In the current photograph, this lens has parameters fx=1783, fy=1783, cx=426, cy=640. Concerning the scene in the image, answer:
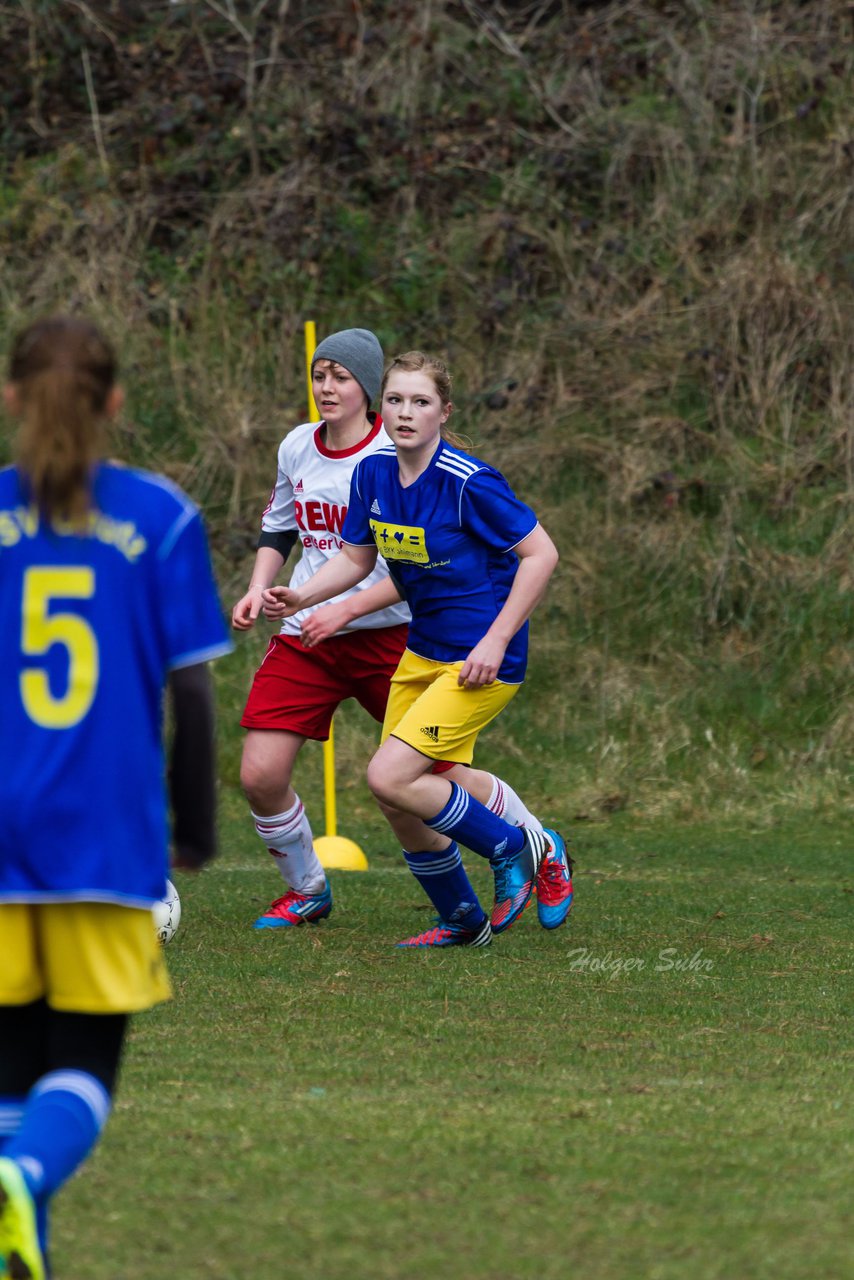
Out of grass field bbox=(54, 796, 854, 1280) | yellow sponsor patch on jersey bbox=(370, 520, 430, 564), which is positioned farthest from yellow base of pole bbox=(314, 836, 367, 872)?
yellow sponsor patch on jersey bbox=(370, 520, 430, 564)

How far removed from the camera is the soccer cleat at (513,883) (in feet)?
19.9

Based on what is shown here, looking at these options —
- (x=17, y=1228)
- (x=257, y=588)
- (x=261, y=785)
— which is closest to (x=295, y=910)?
(x=261, y=785)

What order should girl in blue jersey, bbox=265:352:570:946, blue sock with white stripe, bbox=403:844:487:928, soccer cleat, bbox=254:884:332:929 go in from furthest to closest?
soccer cleat, bbox=254:884:332:929, blue sock with white stripe, bbox=403:844:487:928, girl in blue jersey, bbox=265:352:570:946

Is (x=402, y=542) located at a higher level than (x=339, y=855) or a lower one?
higher

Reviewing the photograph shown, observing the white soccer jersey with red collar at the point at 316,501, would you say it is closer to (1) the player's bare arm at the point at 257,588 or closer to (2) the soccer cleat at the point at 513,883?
(1) the player's bare arm at the point at 257,588

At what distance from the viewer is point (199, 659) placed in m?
2.77

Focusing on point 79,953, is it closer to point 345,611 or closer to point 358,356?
point 345,611

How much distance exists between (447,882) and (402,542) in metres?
1.14

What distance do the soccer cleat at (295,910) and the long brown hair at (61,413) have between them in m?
3.88

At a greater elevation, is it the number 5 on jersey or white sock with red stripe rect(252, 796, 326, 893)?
the number 5 on jersey

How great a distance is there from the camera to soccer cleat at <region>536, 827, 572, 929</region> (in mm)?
6262

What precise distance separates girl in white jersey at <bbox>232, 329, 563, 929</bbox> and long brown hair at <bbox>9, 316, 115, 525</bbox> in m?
3.41

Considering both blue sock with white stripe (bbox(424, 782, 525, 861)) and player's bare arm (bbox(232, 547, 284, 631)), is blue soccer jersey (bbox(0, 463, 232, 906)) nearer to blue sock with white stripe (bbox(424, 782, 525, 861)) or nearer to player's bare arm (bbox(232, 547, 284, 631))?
player's bare arm (bbox(232, 547, 284, 631))

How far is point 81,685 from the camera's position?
8.96 ft
